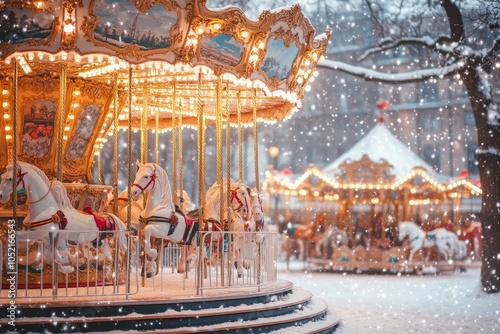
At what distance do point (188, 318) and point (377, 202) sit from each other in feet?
54.9

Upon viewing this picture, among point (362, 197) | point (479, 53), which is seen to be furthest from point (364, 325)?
point (362, 197)

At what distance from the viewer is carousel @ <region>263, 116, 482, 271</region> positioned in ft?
76.4

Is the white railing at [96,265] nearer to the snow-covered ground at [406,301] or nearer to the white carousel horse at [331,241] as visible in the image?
the snow-covered ground at [406,301]

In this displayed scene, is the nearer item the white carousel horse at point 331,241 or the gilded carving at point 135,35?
the gilded carving at point 135,35

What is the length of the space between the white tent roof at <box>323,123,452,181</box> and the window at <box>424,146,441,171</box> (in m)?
22.0

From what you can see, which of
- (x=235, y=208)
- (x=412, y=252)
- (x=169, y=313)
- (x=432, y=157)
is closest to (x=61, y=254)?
(x=169, y=313)

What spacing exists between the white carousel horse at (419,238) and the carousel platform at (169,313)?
39.9 ft

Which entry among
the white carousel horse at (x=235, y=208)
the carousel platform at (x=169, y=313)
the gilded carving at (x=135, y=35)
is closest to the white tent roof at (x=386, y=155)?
the white carousel horse at (x=235, y=208)

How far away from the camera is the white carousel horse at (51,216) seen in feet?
32.3

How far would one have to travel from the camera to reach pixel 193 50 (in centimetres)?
1075

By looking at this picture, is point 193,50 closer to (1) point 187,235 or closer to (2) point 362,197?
(1) point 187,235

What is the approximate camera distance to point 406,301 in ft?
52.4

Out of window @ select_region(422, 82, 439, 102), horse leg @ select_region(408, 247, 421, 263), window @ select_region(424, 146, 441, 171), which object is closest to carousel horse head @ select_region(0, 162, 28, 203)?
horse leg @ select_region(408, 247, 421, 263)

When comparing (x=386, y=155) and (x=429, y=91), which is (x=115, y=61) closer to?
(x=386, y=155)
